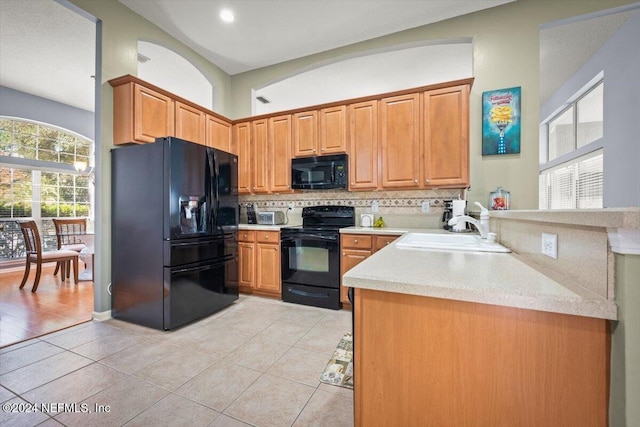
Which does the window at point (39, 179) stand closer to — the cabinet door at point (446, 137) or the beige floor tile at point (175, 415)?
the beige floor tile at point (175, 415)

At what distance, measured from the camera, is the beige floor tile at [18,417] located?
4.53 ft

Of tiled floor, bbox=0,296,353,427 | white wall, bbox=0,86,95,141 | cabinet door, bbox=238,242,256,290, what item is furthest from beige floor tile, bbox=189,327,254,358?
white wall, bbox=0,86,95,141

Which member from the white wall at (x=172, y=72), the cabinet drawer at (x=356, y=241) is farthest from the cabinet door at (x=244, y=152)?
the cabinet drawer at (x=356, y=241)

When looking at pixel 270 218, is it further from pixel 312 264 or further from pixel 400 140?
pixel 400 140

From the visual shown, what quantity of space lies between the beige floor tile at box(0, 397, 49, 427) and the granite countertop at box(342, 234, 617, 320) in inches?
73.8

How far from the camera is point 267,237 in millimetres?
3326

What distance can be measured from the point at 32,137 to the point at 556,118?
381 inches

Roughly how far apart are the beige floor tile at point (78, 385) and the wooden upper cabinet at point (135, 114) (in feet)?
6.61

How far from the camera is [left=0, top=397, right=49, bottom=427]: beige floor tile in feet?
4.53

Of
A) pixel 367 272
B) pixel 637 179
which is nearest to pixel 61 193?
pixel 367 272

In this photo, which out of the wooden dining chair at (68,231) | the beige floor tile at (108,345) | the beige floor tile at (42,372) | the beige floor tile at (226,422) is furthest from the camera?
the wooden dining chair at (68,231)

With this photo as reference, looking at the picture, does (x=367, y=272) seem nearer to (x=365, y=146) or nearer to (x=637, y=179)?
(x=365, y=146)

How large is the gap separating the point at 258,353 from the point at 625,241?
2.13 meters

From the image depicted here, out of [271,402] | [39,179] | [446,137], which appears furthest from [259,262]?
[39,179]
